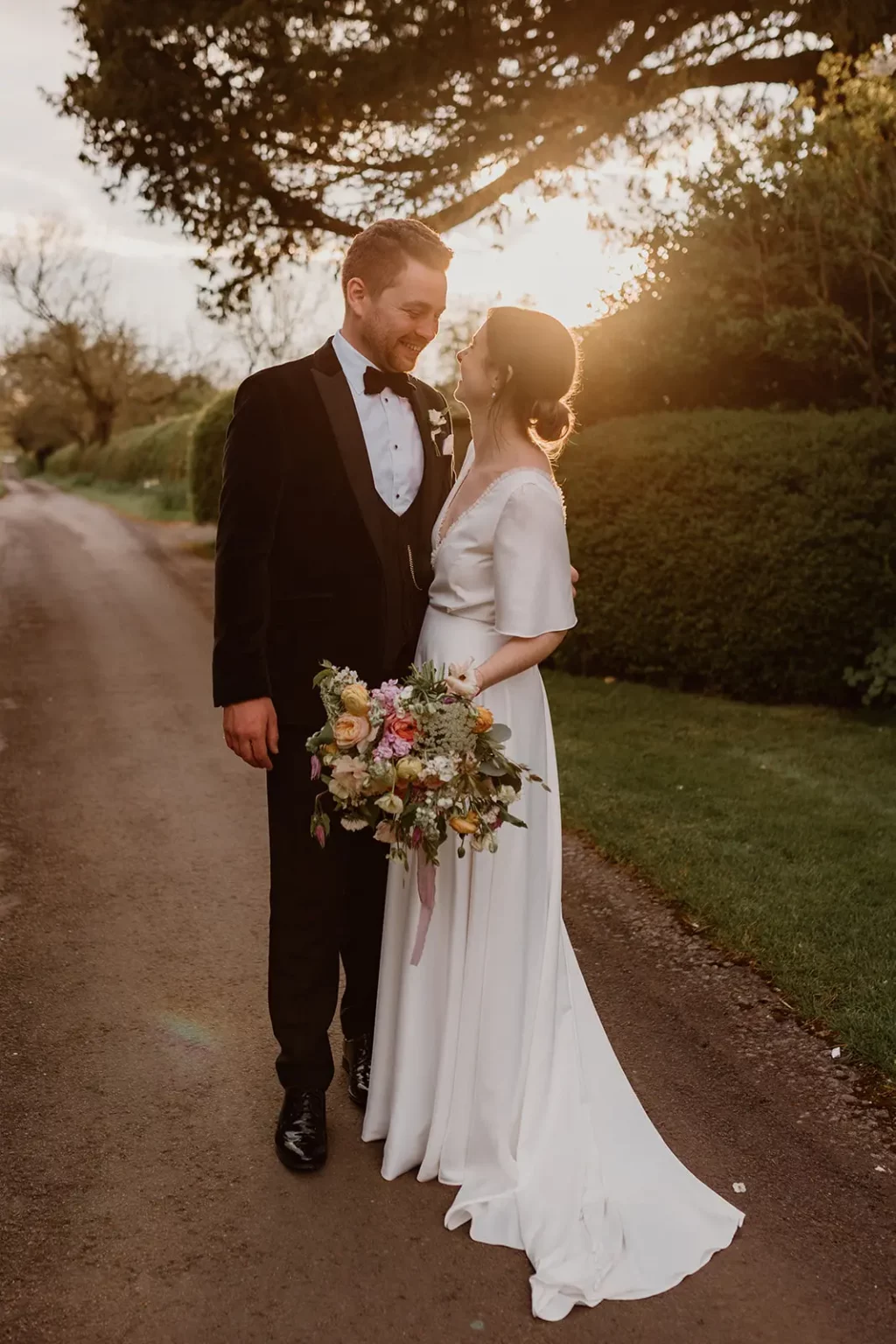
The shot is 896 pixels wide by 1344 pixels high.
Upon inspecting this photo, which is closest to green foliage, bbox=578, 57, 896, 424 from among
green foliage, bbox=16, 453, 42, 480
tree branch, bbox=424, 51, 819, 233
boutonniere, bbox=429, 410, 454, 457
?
tree branch, bbox=424, 51, 819, 233

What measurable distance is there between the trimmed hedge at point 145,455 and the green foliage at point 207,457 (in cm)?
613

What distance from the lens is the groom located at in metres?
3.20

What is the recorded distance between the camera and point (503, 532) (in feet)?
9.94

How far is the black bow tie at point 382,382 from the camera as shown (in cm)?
330

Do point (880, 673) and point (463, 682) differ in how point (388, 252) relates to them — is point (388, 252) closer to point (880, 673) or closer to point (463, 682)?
point (463, 682)

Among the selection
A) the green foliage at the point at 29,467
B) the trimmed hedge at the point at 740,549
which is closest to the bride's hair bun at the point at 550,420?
the trimmed hedge at the point at 740,549

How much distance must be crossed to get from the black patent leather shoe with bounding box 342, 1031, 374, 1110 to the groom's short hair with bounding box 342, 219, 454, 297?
87.0 inches

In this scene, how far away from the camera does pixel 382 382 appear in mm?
3312

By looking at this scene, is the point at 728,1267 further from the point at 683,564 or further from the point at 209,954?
the point at 683,564

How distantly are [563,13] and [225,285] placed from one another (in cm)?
554

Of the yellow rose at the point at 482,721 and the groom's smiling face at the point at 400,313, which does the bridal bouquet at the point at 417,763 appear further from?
the groom's smiling face at the point at 400,313

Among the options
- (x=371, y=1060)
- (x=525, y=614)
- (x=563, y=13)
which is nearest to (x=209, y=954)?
(x=371, y=1060)

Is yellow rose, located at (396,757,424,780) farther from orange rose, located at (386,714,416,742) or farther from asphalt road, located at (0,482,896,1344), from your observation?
asphalt road, located at (0,482,896,1344)

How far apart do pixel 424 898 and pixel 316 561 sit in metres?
0.94
